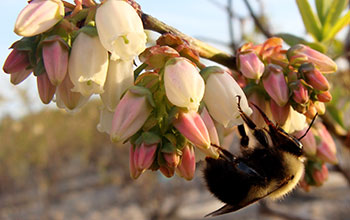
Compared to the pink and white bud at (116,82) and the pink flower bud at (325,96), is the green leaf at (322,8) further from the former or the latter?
the pink and white bud at (116,82)

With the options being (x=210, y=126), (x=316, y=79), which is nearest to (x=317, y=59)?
(x=316, y=79)

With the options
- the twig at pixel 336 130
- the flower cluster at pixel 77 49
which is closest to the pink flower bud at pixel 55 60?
the flower cluster at pixel 77 49

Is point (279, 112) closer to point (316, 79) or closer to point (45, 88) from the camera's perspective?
point (316, 79)

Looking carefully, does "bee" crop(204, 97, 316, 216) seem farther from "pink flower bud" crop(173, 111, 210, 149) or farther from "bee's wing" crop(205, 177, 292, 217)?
"pink flower bud" crop(173, 111, 210, 149)

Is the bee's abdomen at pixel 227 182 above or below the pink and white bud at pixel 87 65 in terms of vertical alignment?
below

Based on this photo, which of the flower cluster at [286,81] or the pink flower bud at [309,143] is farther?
the pink flower bud at [309,143]

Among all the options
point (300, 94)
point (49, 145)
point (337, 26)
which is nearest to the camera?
point (300, 94)

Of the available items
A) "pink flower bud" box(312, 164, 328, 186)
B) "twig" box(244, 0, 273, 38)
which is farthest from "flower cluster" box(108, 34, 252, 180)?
"twig" box(244, 0, 273, 38)
